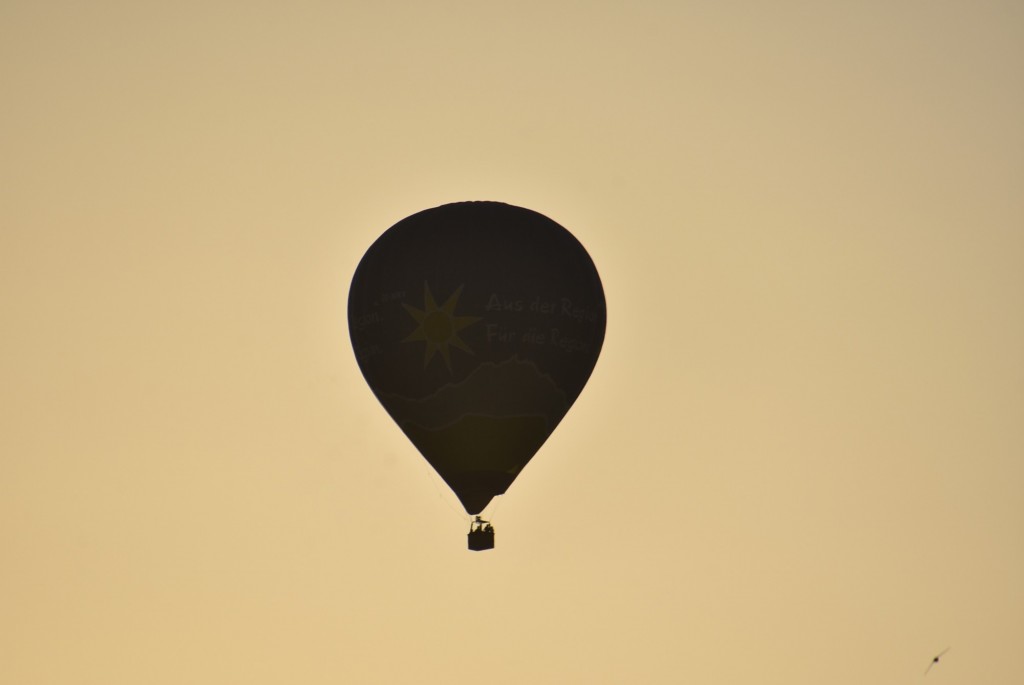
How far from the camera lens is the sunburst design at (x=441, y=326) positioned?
319ft

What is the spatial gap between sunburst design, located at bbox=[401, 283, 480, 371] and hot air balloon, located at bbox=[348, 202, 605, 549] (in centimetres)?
2

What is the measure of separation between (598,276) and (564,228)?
1114mm

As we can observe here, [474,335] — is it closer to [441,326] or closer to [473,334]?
[473,334]

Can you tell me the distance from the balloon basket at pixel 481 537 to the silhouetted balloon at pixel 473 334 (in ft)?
1.88

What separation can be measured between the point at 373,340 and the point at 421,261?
1789mm

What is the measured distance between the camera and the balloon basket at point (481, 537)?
97062mm

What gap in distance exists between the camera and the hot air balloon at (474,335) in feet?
319

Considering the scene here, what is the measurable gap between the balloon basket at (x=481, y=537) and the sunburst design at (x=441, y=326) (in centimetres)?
299

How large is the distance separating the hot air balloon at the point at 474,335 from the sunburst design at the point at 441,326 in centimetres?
2

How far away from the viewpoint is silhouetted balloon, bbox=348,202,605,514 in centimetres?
9731

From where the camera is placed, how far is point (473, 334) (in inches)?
3829

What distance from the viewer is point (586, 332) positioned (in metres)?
98.8

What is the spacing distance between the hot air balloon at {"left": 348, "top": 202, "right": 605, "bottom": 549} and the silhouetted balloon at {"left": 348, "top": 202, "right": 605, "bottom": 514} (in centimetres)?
2

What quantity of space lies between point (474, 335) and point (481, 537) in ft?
12.2
